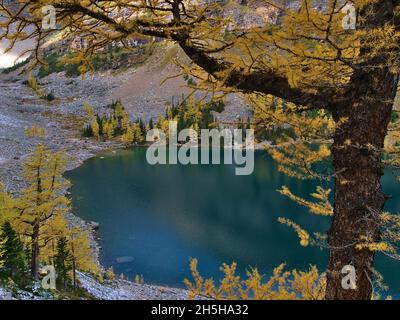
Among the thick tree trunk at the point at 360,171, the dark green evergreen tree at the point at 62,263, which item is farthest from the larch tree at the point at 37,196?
the thick tree trunk at the point at 360,171

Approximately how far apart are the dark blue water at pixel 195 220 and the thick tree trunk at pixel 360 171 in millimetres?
18554

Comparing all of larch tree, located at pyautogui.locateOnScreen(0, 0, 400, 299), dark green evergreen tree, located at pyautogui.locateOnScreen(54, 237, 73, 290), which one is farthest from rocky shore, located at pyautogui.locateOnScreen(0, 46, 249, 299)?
larch tree, located at pyautogui.locateOnScreen(0, 0, 400, 299)

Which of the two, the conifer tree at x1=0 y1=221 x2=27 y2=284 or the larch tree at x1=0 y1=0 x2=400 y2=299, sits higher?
the larch tree at x1=0 y1=0 x2=400 y2=299

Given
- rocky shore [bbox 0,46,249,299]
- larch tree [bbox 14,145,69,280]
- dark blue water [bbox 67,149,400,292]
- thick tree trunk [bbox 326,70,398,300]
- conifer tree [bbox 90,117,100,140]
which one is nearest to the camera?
thick tree trunk [bbox 326,70,398,300]

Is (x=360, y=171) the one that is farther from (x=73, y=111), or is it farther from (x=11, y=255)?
(x=73, y=111)

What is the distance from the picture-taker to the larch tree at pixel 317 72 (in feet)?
8.95

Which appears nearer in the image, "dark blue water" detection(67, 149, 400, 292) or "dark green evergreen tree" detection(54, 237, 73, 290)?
"dark green evergreen tree" detection(54, 237, 73, 290)

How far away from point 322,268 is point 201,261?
741 cm

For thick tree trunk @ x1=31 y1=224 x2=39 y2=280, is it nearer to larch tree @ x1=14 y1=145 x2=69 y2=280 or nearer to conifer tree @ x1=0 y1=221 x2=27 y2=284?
larch tree @ x1=14 y1=145 x2=69 y2=280

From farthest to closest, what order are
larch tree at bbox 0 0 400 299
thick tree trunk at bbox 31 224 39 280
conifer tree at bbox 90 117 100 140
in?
1. conifer tree at bbox 90 117 100 140
2. thick tree trunk at bbox 31 224 39 280
3. larch tree at bbox 0 0 400 299

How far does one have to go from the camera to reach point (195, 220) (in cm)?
3228

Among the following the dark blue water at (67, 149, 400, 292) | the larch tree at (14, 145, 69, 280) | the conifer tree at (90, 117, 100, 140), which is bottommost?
the dark blue water at (67, 149, 400, 292)

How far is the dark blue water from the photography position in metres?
24.8
